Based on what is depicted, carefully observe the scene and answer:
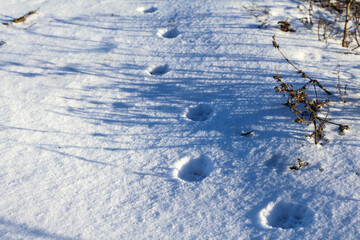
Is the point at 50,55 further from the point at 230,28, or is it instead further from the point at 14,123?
the point at 230,28

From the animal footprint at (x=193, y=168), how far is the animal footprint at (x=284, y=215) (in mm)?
550

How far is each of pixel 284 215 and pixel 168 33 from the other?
277 centimetres

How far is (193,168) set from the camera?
2.46 meters

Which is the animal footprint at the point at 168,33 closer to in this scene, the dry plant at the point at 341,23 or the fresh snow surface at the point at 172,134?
the fresh snow surface at the point at 172,134

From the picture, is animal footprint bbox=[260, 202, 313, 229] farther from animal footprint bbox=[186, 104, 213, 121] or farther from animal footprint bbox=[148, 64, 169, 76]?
animal footprint bbox=[148, 64, 169, 76]

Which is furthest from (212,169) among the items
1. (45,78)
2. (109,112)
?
(45,78)

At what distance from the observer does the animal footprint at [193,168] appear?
2.38 m

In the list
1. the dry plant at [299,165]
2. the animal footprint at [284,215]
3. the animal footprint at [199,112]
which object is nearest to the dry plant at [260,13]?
the animal footprint at [199,112]

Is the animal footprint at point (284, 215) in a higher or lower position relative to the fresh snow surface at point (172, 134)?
lower

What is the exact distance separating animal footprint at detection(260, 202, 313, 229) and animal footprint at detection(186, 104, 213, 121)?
1.06 meters

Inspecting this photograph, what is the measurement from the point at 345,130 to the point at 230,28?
6.43ft

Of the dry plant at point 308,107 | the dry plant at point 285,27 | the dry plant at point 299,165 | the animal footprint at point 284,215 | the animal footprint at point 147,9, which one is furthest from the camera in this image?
the animal footprint at point 147,9

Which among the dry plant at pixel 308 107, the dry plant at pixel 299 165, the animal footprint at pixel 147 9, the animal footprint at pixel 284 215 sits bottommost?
the animal footprint at pixel 284 215

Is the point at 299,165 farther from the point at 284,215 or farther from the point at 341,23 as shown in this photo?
the point at 341,23
